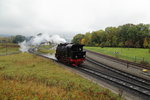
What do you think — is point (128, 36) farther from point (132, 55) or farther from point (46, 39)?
point (46, 39)

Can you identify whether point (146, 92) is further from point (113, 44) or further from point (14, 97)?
point (113, 44)

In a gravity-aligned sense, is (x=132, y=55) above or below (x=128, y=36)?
below

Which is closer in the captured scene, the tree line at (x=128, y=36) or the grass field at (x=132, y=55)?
the grass field at (x=132, y=55)

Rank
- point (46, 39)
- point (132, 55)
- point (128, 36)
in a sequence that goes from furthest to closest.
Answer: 1. point (128, 36)
2. point (46, 39)
3. point (132, 55)

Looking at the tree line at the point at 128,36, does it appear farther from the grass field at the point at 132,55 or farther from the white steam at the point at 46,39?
the white steam at the point at 46,39

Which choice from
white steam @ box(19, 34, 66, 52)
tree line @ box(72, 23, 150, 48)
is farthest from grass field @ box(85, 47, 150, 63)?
tree line @ box(72, 23, 150, 48)

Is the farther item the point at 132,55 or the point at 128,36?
the point at 128,36

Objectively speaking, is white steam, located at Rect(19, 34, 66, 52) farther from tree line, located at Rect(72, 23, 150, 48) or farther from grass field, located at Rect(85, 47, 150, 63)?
tree line, located at Rect(72, 23, 150, 48)

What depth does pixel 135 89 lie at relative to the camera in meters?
9.26

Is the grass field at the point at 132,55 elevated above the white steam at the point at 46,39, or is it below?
below

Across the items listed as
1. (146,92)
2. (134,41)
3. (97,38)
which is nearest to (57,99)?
(146,92)

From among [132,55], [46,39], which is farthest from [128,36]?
[46,39]

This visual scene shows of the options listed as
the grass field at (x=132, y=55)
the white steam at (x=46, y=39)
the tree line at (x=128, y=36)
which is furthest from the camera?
the tree line at (x=128, y=36)

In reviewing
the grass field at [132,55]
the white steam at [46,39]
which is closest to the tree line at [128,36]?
the grass field at [132,55]
